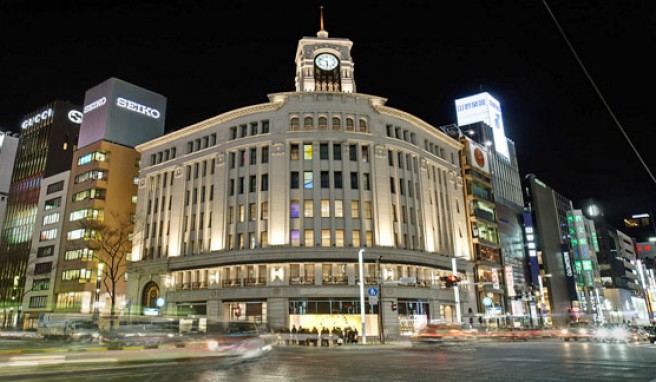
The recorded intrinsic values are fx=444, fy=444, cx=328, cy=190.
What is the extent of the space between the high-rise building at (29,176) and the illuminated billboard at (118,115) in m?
17.4

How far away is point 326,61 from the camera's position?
6575cm

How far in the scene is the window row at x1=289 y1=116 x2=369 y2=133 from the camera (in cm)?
5047

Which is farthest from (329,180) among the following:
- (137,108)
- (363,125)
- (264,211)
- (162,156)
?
(137,108)

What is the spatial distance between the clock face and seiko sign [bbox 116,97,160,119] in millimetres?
30846

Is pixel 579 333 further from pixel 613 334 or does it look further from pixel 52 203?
pixel 52 203

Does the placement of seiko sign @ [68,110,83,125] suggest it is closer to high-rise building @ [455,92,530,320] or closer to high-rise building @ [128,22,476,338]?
high-rise building @ [128,22,476,338]

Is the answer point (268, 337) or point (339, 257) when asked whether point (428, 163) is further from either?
point (268, 337)

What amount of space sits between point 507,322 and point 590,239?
5994cm

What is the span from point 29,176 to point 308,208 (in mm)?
68148

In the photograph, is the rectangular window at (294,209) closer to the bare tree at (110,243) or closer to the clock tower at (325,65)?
the clock tower at (325,65)

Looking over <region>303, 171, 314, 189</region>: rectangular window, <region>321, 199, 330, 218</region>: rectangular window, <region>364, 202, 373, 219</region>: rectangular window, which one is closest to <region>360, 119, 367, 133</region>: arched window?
<region>303, 171, 314, 189</region>: rectangular window

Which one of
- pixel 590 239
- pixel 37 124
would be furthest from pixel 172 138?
pixel 590 239

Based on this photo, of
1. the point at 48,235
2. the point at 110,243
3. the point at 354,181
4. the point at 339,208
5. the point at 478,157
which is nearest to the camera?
the point at 339,208

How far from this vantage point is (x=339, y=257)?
1764 inches
